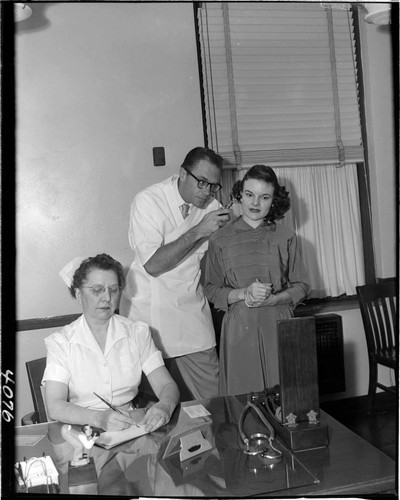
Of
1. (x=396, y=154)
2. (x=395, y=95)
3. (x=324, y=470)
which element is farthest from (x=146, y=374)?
(x=395, y=95)

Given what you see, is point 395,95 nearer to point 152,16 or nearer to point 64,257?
point 152,16

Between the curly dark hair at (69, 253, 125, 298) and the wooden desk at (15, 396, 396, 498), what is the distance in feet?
1.45

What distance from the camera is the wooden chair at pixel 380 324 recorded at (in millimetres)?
1477

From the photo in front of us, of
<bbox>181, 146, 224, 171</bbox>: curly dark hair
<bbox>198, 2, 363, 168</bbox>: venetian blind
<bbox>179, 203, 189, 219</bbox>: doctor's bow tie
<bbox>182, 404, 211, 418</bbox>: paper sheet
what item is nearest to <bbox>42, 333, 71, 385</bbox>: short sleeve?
<bbox>182, 404, 211, 418</bbox>: paper sheet

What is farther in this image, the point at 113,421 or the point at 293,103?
the point at 293,103

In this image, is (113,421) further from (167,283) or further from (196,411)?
(167,283)

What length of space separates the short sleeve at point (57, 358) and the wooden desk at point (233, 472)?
0.24 m

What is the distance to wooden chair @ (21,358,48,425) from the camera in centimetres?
136

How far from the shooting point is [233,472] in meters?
1.04

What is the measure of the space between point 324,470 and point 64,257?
850 millimetres

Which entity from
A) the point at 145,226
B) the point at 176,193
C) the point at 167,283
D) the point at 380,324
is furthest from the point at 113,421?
the point at 380,324

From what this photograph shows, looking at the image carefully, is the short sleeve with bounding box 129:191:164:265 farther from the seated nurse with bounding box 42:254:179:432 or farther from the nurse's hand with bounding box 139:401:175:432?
the nurse's hand with bounding box 139:401:175:432

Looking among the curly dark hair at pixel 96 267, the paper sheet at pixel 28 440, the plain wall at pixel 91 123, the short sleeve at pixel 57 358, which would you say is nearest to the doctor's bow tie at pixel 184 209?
the plain wall at pixel 91 123

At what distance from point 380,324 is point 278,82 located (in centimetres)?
83
